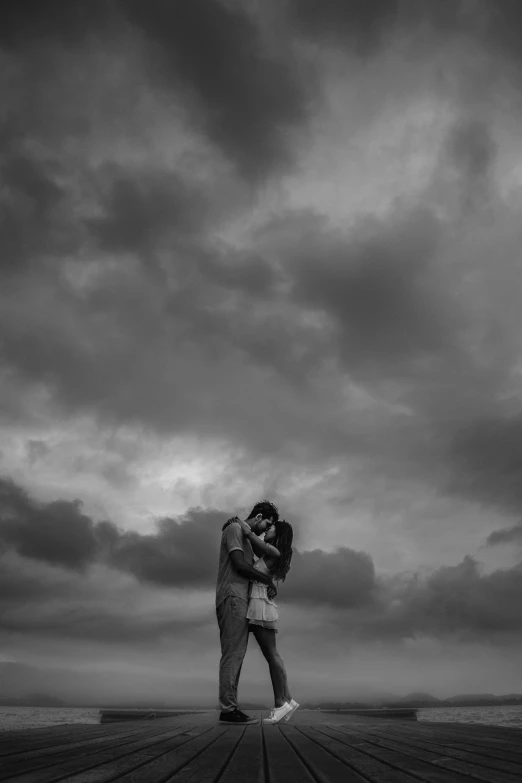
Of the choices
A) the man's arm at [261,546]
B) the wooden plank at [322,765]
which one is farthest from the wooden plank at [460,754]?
the man's arm at [261,546]

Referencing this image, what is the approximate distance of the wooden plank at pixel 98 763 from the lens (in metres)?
2.40

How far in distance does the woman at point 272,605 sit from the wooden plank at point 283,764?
2.79 metres

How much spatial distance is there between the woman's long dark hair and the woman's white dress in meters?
0.22

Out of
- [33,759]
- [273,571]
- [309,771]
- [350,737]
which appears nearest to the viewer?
[309,771]

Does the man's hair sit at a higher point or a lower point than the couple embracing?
higher

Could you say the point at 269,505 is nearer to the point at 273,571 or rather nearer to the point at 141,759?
the point at 273,571

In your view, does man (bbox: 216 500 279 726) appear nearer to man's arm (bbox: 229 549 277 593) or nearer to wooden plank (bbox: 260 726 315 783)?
man's arm (bbox: 229 549 277 593)

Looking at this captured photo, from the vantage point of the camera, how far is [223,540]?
23.9ft

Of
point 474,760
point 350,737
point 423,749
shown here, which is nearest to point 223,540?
point 350,737

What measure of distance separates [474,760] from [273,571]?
14.7ft

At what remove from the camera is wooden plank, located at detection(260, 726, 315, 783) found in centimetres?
251

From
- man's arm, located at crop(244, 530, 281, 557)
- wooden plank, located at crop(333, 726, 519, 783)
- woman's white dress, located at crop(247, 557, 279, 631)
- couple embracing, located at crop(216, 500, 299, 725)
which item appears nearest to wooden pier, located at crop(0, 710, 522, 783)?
wooden plank, located at crop(333, 726, 519, 783)

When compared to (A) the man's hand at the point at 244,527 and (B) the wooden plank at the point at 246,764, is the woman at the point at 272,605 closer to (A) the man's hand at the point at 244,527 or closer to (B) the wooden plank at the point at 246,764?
(A) the man's hand at the point at 244,527

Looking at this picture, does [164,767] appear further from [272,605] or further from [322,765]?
[272,605]
